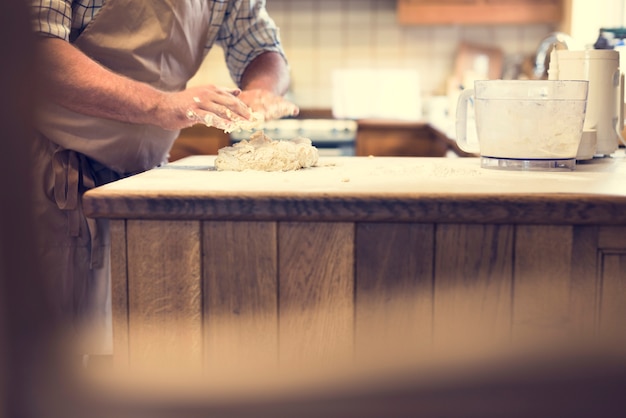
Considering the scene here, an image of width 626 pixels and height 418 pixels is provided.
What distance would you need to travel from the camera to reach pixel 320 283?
96 centimetres

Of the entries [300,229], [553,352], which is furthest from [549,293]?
[553,352]

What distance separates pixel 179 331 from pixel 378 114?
11.5 ft

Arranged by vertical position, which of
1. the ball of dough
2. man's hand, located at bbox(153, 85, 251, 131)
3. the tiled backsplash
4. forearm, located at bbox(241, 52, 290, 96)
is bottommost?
the ball of dough

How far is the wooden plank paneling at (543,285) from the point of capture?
938 millimetres

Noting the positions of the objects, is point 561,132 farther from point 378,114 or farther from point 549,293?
point 378,114

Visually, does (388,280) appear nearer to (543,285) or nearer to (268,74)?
(543,285)

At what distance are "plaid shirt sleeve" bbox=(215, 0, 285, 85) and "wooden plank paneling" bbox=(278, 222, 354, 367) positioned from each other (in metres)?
1.00

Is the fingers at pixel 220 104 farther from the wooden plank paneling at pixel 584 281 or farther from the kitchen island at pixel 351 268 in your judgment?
the wooden plank paneling at pixel 584 281

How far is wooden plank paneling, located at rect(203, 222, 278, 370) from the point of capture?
95 cm

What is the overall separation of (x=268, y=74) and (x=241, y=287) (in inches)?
37.0

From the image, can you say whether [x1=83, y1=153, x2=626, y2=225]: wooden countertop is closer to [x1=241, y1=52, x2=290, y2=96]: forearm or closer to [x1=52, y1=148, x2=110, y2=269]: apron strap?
[x1=52, y1=148, x2=110, y2=269]: apron strap

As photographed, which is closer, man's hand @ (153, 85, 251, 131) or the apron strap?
man's hand @ (153, 85, 251, 131)

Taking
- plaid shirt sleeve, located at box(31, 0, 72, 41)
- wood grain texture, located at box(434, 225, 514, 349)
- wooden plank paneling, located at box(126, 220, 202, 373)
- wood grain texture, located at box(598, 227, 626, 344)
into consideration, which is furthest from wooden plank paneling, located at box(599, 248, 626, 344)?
plaid shirt sleeve, located at box(31, 0, 72, 41)

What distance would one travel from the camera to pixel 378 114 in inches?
171
